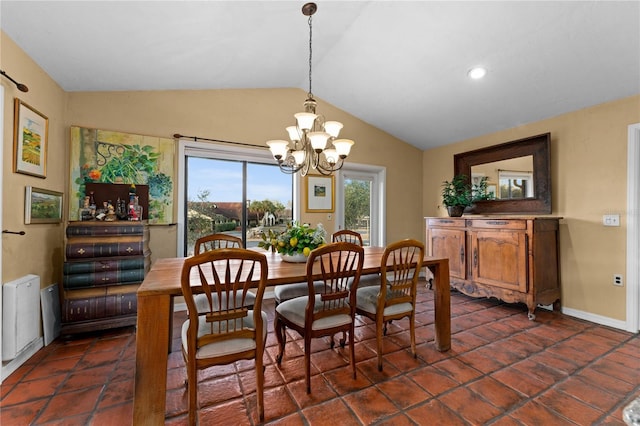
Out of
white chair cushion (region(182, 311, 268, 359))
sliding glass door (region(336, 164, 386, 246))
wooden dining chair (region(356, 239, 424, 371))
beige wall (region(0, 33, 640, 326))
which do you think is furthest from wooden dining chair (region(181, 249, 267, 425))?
sliding glass door (region(336, 164, 386, 246))

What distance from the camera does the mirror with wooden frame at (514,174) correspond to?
3.34m

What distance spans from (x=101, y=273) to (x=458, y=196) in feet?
14.4

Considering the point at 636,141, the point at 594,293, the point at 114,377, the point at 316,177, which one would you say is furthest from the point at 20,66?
the point at 594,293

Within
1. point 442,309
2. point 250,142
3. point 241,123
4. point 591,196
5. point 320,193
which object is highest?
point 241,123

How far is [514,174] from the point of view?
3639mm

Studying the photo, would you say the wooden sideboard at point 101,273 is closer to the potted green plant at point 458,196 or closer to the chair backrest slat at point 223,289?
the chair backrest slat at point 223,289

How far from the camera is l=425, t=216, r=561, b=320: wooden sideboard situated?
299cm

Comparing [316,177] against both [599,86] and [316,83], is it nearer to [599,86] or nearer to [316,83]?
[316,83]

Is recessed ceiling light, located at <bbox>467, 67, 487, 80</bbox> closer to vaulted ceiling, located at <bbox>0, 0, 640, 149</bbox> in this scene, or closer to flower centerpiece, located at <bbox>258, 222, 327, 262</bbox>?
vaulted ceiling, located at <bbox>0, 0, 640, 149</bbox>

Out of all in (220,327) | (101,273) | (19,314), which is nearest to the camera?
(220,327)

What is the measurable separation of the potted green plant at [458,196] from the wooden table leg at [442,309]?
1926 millimetres

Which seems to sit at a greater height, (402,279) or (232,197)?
(232,197)

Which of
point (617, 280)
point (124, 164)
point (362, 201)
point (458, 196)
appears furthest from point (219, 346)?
point (617, 280)

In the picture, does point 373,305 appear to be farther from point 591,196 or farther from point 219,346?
point 591,196
